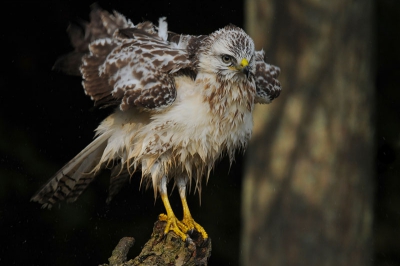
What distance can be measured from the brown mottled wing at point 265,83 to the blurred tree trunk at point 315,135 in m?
0.65

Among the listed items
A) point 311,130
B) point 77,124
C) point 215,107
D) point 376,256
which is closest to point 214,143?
point 215,107

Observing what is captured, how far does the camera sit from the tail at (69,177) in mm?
4488

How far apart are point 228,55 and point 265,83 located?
1.83 feet

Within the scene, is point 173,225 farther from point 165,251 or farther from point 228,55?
point 228,55

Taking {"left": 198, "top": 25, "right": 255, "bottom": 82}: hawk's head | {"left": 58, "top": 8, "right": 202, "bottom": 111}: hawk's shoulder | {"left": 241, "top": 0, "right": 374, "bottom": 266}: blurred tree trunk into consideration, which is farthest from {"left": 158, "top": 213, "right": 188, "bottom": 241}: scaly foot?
{"left": 241, "top": 0, "right": 374, "bottom": 266}: blurred tree trunk

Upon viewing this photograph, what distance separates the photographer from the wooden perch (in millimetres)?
3756

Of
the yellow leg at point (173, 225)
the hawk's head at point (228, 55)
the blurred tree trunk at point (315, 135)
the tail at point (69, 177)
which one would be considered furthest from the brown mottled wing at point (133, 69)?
the blurred tree trunk at point (315, 135)

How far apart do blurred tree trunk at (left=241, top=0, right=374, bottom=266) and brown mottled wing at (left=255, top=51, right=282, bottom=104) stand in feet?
2.14

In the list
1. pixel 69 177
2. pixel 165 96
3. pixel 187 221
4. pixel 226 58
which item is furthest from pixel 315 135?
pixel 69 177

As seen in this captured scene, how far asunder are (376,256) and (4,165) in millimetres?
3631

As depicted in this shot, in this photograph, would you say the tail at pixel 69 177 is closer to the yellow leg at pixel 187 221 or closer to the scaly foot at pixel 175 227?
the yellow leg at pixel 187 221

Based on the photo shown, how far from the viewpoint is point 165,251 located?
153 inches

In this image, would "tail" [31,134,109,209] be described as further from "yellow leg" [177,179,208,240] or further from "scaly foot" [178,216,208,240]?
"scaly foot" [178,216,208,240]

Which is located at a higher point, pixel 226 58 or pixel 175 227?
pixel 226 58
